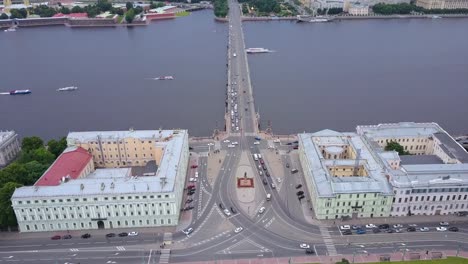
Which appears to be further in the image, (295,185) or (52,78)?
(52,78)

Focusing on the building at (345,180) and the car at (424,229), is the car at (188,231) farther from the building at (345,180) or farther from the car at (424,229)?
the car at (424,229)

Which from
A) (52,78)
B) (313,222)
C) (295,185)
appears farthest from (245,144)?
(52,78)

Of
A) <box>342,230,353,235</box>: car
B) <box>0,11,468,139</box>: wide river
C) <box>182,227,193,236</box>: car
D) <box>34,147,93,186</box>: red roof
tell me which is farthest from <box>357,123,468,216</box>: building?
<box>34,147,93,186</box>: red roof

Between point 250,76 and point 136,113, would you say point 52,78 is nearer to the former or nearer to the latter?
point 136,113

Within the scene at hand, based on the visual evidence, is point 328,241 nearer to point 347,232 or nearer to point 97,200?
point 347,232

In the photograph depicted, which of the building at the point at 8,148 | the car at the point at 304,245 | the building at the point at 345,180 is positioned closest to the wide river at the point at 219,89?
the building at the point at 8,148

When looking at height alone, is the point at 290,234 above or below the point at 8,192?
below
